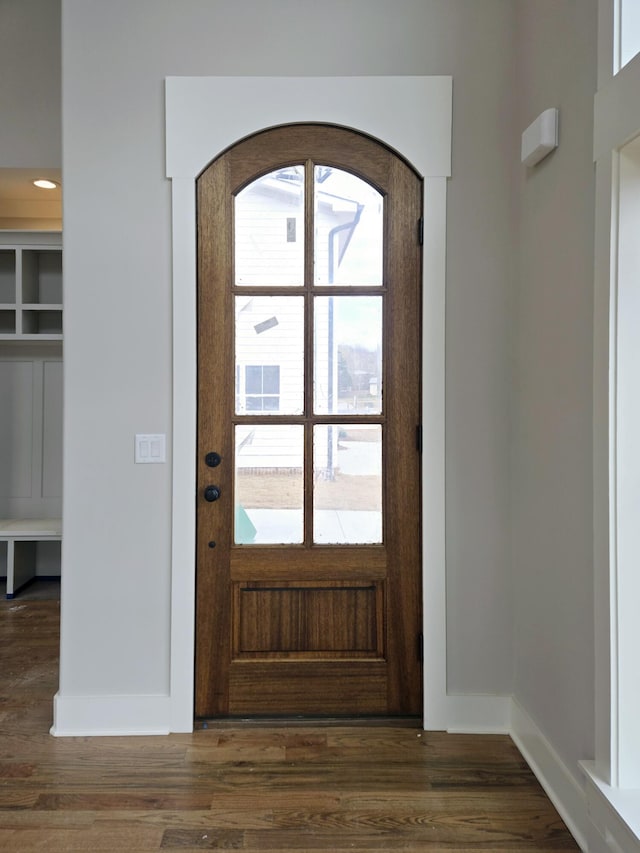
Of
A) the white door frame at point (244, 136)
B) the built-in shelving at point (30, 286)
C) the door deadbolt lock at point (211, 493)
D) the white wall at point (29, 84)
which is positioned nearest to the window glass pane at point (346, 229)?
the white door frame at point (244, 136)

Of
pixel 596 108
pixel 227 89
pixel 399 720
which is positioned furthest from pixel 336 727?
pixel 227 89

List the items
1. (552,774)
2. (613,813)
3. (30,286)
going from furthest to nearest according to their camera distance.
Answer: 1. (30,286)
2. (552,774)
3. (613,813)

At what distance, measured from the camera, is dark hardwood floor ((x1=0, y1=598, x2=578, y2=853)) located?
1804 mm

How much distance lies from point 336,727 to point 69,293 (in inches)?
75.1

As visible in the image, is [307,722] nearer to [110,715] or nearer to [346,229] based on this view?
[110,715]

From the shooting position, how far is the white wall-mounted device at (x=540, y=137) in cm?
203

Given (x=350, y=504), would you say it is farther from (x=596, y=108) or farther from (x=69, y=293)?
(x=596, y=108)

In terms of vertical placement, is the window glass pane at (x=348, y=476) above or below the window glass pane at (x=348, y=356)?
below

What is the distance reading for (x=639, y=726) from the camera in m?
1.62

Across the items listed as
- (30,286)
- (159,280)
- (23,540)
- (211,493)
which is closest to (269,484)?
(211,493)

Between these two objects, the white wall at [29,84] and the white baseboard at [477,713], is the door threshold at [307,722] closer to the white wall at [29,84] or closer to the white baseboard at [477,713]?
the white baseboard at [477,713]

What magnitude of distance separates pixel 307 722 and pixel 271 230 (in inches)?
73.6

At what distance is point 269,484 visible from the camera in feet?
8.13

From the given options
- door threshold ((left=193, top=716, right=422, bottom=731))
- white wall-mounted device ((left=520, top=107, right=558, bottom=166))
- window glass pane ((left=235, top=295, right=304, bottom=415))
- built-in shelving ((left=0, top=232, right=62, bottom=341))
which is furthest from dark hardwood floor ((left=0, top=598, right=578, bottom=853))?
built-in shelving ((left=0, top=232, right=62, bottom=341))
